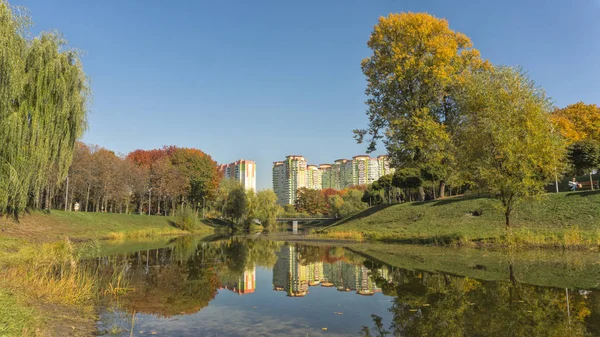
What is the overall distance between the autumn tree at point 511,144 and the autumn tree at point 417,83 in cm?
638

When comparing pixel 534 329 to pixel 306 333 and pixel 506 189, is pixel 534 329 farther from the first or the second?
pixel 506 189

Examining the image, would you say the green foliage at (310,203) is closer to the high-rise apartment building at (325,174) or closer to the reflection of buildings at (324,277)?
the high-rise apartment building at (325,174)

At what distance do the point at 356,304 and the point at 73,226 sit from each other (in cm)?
3417

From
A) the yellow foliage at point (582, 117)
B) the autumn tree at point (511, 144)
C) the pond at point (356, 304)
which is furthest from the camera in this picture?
the yellow foliage at point (582, 117)

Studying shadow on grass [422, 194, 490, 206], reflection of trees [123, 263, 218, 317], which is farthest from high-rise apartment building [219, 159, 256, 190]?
reflection of trees [123, 263, 218, 317]

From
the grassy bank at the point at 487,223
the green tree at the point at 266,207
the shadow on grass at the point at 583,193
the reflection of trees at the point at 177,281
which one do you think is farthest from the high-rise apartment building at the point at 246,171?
the reflection of trees at the point at 177,281

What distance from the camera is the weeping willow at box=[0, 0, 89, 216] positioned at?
13578 millimetres

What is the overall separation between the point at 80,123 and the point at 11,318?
18.3 meters

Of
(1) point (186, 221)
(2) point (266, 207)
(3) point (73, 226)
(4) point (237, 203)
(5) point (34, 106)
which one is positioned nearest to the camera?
(5) point (34, 106)

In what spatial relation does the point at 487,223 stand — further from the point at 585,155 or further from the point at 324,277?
the point at 324,277

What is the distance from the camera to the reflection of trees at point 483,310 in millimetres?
6464

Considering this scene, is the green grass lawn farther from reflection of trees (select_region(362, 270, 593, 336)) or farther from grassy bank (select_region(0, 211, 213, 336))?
reflection of trees (select_region(362, 270, 593, 336))

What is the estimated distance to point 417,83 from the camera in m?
29.5

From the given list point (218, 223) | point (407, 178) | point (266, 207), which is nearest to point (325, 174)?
point (218, 223)
